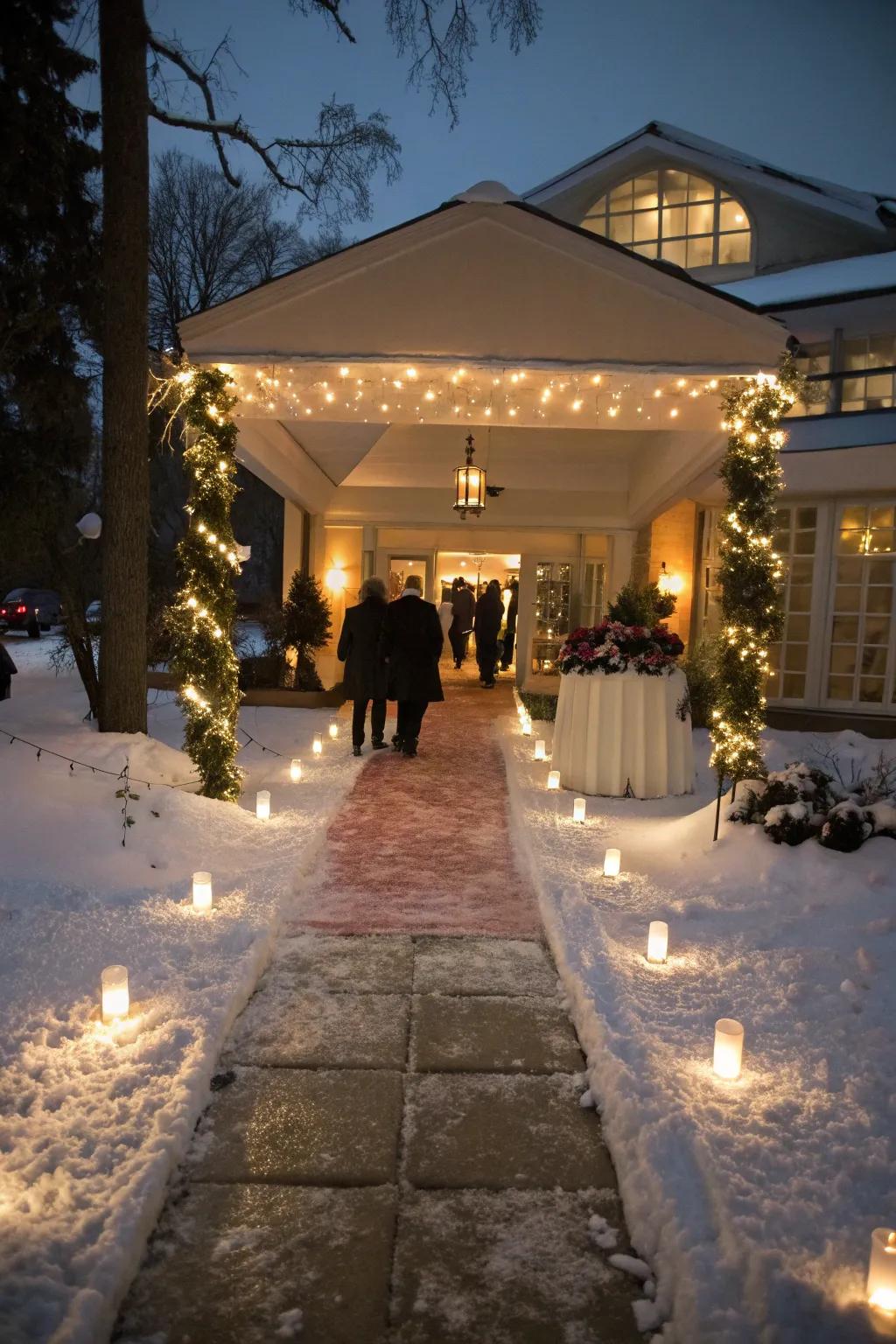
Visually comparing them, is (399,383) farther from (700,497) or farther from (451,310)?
(700,497)

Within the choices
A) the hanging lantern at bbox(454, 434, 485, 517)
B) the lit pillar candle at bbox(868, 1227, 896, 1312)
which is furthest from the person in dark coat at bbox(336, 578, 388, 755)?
the lit pillar candle at bbox(868, 1227, 896, 1312)

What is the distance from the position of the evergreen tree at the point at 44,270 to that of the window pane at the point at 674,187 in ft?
32.9

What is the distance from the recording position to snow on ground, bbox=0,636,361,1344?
7.30 feet

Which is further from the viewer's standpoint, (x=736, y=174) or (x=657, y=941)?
(x=736, y=174)

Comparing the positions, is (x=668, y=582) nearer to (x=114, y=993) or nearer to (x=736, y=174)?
(x=736, y=174)

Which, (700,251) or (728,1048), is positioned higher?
(700,251)

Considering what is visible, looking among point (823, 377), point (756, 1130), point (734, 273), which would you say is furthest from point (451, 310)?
point (734, 273)

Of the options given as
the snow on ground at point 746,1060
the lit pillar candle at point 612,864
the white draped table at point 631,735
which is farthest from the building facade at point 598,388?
the snow on ground at point 746,1060

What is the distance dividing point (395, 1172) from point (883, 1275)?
4.27 feet

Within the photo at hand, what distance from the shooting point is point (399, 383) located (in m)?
7.29

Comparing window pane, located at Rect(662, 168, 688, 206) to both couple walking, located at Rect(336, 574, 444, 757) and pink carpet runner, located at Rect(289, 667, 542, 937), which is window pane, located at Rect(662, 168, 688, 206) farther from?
pink carpet runner, located at Rect(289, 667, 542, 937)

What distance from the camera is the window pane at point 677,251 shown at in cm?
1510

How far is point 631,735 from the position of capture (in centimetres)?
750

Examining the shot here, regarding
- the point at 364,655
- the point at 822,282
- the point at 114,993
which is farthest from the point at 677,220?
the point at 114,993
